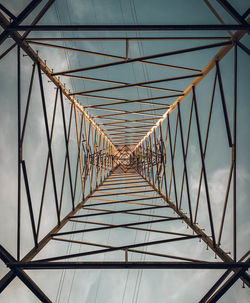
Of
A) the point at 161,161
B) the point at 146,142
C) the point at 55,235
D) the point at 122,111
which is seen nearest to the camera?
the point at 55,235

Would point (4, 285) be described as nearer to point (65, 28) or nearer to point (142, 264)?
point (142, 264)

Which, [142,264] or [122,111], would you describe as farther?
[122,111]

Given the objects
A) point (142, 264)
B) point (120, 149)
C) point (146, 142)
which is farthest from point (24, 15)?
point (120, 149)

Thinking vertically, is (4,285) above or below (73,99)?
below

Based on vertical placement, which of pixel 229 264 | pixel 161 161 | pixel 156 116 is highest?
pixel 156 116

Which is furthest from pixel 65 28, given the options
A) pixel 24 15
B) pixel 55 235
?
pixel 55 235

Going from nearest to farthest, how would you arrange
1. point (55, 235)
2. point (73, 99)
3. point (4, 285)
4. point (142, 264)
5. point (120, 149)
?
1. point (4, 285)
2. point (142, 264)
3. point (55, 235)
4. point (73, 99)
5. point (120, 149)

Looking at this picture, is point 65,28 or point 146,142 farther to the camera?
point 146,142

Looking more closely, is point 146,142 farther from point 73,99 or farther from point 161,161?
point 73,99

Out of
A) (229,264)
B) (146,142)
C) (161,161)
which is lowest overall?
(229,264)
